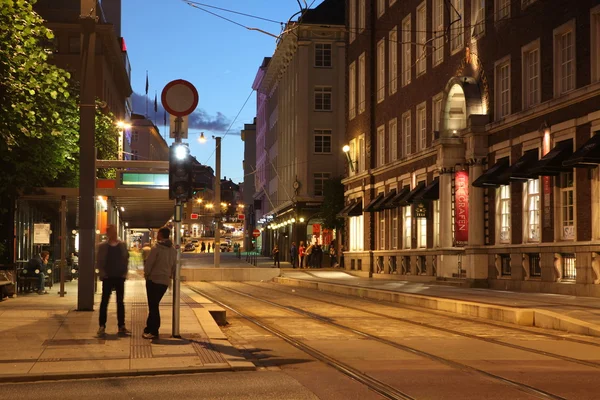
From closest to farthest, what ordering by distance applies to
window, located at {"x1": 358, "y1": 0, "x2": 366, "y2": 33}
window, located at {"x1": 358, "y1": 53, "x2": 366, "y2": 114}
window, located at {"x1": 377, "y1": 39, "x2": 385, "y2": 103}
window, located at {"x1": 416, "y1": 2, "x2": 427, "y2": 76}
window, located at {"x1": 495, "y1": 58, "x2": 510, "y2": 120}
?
window, located at {"x1": 495, "y1": 58, "x2": 510, "y2": 120}, window, located at {"x1": 416, "y1": 2, "x2": 427, "y2": 76}, window, located at {"x1": 377, "y1": 39, "x2": 385, "y2": 103}, window, located at {"x1": 358, "y1": 0, "x2": 366, "y2": 33}, window, located at {"x1": 358, "y1": 53, "x2": 366, "y2": 114}

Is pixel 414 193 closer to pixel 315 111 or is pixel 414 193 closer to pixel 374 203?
pixel 374 203

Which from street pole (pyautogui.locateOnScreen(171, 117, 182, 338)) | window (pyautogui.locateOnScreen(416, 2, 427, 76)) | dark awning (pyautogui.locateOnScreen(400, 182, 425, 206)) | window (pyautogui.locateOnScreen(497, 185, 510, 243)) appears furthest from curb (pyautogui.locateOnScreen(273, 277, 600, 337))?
window (pyautogui.locateOnScreen(416, 2, 427, 76))

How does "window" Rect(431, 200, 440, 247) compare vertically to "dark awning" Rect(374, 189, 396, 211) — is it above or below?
below

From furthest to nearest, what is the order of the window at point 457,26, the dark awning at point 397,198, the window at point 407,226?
the window at point 407,226, the dark awning at point 397,198, the window at point 457,26

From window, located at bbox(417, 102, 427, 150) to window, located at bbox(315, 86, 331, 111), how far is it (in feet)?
98.6

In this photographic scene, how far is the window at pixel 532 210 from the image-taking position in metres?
30.6

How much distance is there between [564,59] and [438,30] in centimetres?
1226

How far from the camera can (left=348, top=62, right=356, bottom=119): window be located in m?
55.4

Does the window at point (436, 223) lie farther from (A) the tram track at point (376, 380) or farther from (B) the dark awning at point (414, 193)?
(A) the tram track at point (376, 380)

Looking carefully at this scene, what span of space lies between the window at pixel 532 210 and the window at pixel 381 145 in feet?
60.8

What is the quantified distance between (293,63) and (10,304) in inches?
2166

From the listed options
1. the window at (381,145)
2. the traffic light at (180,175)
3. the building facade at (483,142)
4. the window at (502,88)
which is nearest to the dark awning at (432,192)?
the building facade at (483,142)

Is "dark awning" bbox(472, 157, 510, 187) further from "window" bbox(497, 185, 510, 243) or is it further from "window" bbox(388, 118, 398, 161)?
"window" bbox(388, 118, 398, 161)

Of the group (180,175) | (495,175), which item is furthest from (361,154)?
(180,175)
